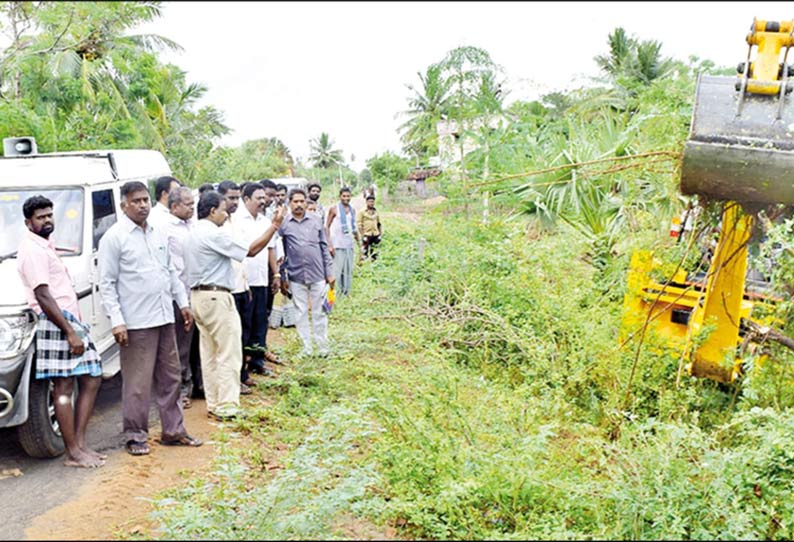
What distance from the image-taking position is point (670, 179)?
5.82 metres

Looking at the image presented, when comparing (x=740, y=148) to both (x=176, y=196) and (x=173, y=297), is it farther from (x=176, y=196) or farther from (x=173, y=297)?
(x=176, y=196)

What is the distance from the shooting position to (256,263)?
719 centimetres

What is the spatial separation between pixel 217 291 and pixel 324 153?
57.9 m

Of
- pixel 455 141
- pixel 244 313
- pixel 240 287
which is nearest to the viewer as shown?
pixel 240 287

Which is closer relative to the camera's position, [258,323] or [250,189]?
[250,189]

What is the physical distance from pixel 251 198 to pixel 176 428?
2485mm

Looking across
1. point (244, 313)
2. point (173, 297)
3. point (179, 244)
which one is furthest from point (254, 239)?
point (173, 297)

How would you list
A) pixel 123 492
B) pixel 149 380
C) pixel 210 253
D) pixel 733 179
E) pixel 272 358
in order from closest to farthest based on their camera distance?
pixel 123 492 → pixel 733 179 → pixel 149 380 → pixel 210 253 → pixel 272 358

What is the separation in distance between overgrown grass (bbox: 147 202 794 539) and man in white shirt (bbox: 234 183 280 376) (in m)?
0.64

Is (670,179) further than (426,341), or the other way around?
(426,341)

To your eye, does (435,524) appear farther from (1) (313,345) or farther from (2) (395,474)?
(1) (313,345)

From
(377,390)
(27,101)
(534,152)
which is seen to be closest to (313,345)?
(377,390)

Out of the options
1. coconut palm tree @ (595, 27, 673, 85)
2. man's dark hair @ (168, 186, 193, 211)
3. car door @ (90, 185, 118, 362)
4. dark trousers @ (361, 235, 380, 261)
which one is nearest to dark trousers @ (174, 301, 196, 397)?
car door @ (90, 185, 118, 362)

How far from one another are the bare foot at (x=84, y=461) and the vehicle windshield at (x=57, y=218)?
1664 mm
